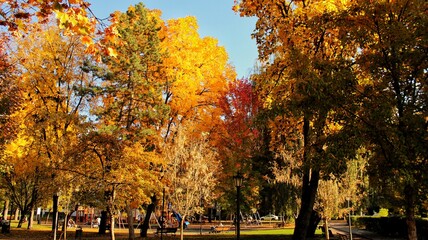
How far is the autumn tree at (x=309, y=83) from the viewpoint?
9.22 meters

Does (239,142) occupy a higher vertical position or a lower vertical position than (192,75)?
lower

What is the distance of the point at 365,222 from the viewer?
31016 millimetres

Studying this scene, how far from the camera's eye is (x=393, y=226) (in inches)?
957

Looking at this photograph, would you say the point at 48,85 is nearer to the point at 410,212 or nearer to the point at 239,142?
the point at 239,142

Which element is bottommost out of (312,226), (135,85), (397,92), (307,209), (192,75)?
(312,226)

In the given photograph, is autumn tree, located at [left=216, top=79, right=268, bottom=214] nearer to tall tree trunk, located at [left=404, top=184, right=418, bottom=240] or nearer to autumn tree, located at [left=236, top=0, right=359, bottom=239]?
autumn tree, located at [left=236, top=0, right=359, bottom=239]

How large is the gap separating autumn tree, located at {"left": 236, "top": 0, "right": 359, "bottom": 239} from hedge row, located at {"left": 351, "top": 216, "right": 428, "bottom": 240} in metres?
9.72

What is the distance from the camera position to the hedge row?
68.1 ft

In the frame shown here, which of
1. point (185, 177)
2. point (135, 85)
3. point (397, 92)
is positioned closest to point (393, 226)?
point (185, 177)

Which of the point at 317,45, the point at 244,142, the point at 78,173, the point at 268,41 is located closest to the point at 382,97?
the point at 317,45

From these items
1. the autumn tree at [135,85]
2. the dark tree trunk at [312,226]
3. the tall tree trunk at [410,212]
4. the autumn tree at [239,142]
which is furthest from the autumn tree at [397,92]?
the autumn tree at [239,142]

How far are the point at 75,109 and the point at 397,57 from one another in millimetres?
23803

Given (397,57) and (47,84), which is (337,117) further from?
(47,84)

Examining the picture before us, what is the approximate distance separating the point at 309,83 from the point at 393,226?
63.9ft
